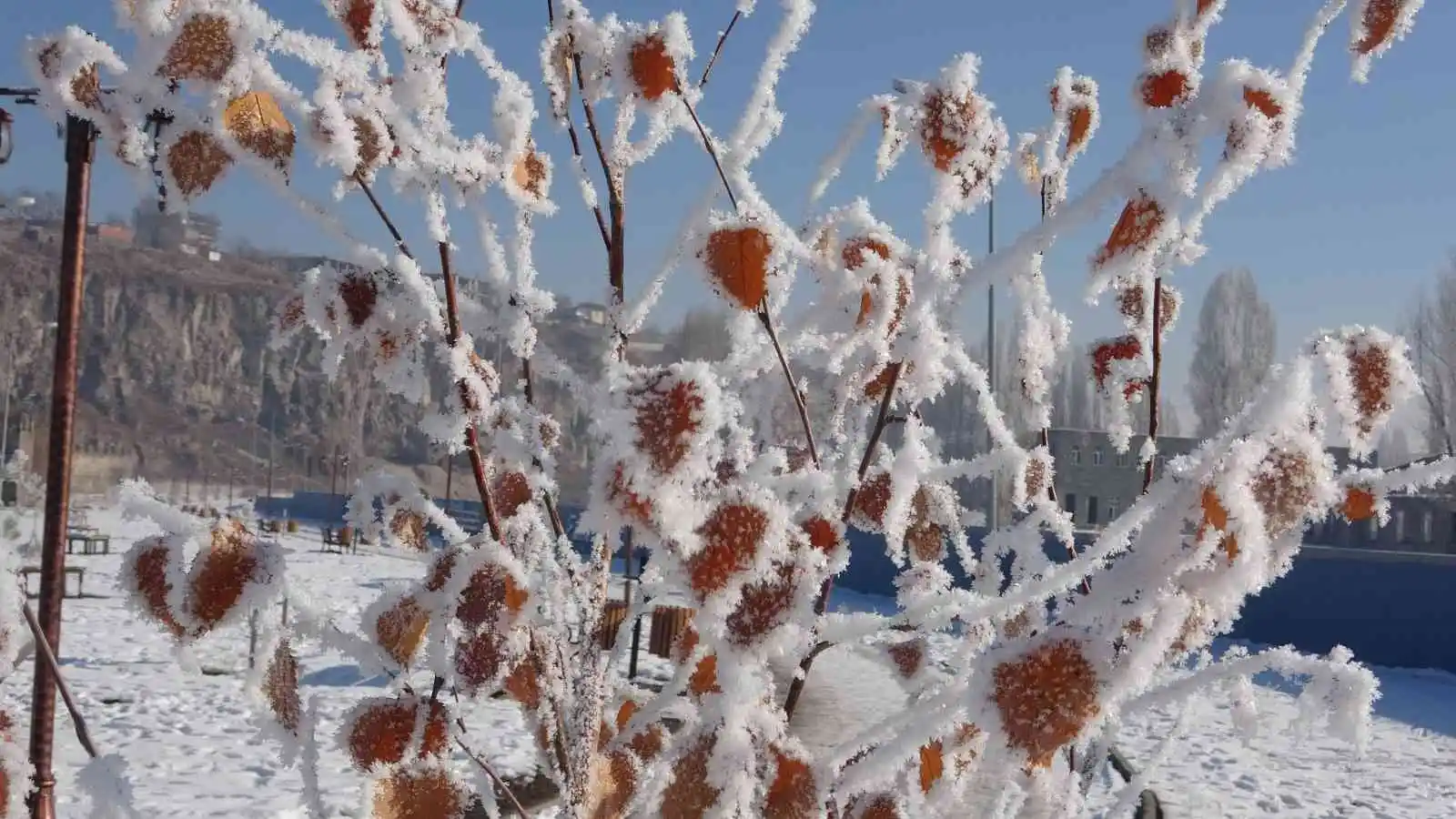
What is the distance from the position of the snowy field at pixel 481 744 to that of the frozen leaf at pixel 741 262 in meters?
3.50

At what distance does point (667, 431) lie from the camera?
715 millimetres

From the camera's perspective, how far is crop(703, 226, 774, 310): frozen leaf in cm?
91

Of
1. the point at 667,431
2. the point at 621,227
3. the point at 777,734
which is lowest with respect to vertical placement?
the point at 777,734

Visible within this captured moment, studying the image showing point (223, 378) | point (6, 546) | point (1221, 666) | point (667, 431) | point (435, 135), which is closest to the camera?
point (667, 431)

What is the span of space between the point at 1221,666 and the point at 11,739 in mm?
1322

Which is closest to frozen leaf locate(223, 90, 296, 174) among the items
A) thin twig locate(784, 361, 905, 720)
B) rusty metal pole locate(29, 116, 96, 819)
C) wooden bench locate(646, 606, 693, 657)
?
thin twig locate(784, 361, 905, 720)

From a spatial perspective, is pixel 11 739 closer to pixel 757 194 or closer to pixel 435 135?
pixel 435 135

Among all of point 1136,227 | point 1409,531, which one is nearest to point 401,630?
point 1136,227

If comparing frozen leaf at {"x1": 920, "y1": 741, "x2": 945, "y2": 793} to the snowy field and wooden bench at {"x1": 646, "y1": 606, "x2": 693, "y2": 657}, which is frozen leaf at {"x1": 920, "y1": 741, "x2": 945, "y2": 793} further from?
wooden bench at {"x1": 646, "y1": 606, "x2": 693, "y2": 657}

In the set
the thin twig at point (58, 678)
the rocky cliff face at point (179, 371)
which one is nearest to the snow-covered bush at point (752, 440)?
the thin twig at point (58, 678)

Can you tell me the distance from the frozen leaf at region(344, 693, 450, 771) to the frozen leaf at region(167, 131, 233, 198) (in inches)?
21.8

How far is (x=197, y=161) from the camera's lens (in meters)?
1.04

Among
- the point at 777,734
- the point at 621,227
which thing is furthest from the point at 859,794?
the point at 621,227

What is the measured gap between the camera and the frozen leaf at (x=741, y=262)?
2.98ft
